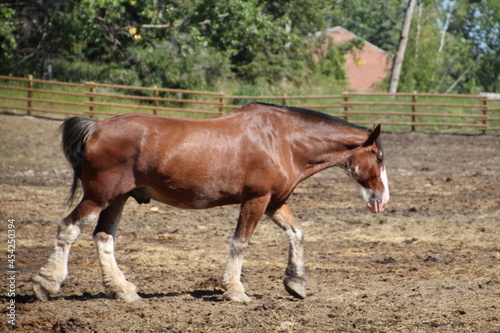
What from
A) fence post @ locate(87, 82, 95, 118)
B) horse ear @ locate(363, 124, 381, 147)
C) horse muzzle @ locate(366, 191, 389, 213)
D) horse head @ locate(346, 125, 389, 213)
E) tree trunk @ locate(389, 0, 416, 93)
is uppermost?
tree trunk @ locate(389, 0, 416, 93)

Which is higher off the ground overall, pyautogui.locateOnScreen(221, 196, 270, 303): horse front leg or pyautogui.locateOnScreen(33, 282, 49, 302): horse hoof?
pyautogui.locateOnScreen(221, 196, 270, 303): horse front leg

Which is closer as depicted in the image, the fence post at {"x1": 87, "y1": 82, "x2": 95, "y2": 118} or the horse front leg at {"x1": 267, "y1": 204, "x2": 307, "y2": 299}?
the horse front leg at {"x1": 267, "y1": 204, "x2": 307, "y2": 299}

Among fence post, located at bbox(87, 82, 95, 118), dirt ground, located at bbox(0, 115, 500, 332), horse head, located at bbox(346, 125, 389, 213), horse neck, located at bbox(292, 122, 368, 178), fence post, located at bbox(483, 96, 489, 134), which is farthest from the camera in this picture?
fence post, located at bbox(483, 96, 489, 134)

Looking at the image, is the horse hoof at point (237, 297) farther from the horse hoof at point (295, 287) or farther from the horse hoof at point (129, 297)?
the horse hoof at point (129, 297)

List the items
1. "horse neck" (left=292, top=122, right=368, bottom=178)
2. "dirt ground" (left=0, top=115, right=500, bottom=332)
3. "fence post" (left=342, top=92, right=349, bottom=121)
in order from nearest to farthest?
"dirt ground" (left=0, top=115, right=500, bottom=332), "horse neck" (left=292, top=122, right=368, bottom=178), "fence post" (left=342, top=92, right=349, bottom=121)

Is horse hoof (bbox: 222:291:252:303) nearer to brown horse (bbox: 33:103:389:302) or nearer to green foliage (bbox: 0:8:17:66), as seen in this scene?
brown horse (bbox: 33:103:389:302)

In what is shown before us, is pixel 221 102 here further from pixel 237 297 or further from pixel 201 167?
pixel 237 297

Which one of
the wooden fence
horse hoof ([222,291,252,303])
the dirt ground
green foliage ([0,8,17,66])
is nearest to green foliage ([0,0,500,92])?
green foliage ([0,8,17,66])

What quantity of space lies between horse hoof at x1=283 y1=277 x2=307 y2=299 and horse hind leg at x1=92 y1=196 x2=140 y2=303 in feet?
4.42

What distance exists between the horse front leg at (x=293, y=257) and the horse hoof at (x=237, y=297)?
0.39m

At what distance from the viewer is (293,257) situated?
605 cm

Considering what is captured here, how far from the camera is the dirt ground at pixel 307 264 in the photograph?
5.16 metres

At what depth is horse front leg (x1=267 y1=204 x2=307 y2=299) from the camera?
5828 millimetres

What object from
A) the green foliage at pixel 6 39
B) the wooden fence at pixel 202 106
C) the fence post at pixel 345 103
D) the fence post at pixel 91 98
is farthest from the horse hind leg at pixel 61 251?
the green foliage at pixel 6 39
